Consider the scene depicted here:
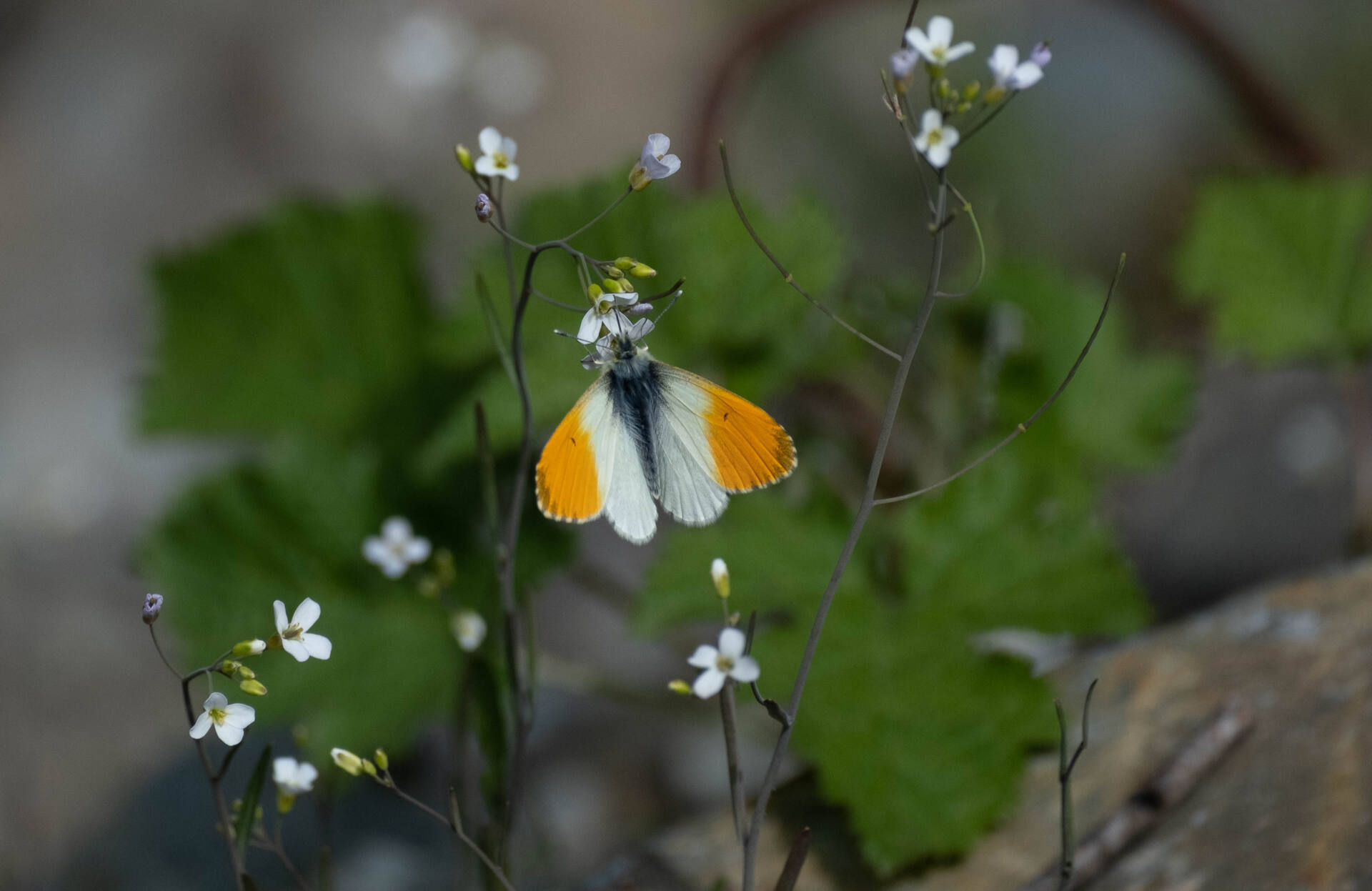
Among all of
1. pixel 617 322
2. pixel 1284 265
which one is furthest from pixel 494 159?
pixel 1284 265

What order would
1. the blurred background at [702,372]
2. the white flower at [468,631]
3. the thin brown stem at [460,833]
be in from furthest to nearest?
the blurred background at [702,372]
the white flower at [468,631]
the thin brown stem at [460,833]

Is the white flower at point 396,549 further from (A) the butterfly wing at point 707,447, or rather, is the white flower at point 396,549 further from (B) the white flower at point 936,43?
(B) the white flower at point 936,43

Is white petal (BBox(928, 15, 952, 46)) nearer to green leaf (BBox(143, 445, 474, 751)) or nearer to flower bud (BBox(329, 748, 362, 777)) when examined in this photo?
flower bud (BBox(329, 748, 362, 777))

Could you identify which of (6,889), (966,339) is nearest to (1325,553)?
(966,339)

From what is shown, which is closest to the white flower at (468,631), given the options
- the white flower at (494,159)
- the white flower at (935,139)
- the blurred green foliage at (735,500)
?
the blurred green foliage at (735,500)

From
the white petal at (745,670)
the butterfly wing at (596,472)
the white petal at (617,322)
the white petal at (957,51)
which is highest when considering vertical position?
the white petal at (957,51)

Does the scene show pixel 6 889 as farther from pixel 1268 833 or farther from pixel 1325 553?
pixel 1325 553
